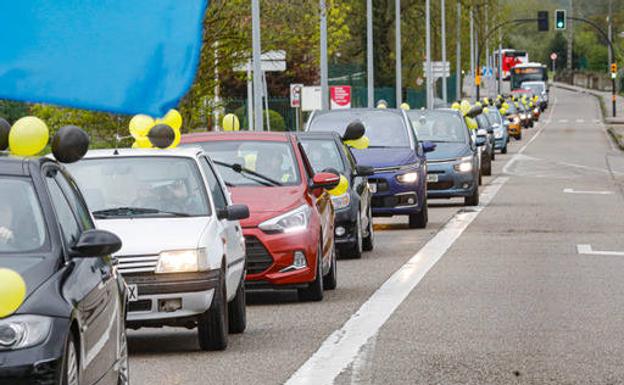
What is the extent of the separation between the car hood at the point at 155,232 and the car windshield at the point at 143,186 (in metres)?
0.22

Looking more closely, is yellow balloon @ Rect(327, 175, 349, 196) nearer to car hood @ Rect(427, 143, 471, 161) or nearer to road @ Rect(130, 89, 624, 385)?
road @ Rect(130, 89, 624, 385)

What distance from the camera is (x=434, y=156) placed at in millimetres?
32812

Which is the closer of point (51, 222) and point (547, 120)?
point (51, 222)

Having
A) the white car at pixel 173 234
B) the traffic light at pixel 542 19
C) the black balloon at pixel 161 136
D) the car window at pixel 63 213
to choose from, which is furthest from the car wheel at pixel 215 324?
the traffic light at pixel 542 19

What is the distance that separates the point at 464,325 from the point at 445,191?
18.9m

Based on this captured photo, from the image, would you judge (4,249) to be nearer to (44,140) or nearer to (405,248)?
(44,140)

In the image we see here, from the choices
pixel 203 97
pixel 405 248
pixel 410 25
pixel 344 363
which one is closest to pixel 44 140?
pixel 344 363

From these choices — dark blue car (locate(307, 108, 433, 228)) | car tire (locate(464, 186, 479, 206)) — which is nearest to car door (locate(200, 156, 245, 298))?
dark blue car (locate(307, 108, 433, 228))

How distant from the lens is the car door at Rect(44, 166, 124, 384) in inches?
311

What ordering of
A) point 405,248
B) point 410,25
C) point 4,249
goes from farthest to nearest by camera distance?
point 410,25
point 405,248
point 4,249

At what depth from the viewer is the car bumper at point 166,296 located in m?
12.1

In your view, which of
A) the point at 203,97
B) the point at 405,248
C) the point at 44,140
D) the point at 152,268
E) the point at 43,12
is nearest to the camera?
the point at 43,12

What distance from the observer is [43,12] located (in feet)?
20.4

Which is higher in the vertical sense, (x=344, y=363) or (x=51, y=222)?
(x=51, y=222)
